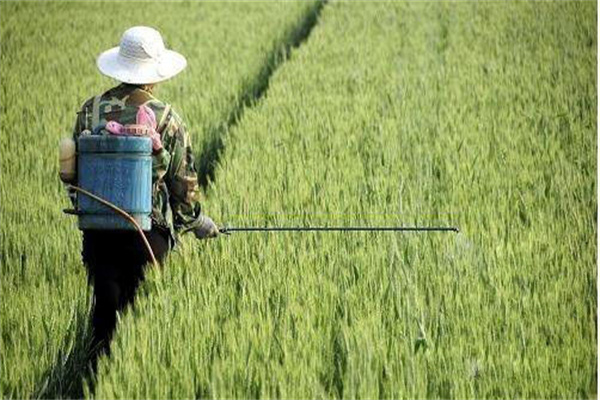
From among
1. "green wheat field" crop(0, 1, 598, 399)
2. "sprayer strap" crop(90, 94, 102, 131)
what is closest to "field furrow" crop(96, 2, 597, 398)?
"green wheat field" crop(0, 1, 598, 399)

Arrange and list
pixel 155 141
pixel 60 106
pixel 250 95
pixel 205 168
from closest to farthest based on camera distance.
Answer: pixel 155 141, pixel 205 168, pixel 60 106, pixel 250 95

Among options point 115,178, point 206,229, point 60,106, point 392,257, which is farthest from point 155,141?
point 60,106

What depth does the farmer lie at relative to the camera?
2850mm

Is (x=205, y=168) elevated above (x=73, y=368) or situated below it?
above

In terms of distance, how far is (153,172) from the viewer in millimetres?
2863

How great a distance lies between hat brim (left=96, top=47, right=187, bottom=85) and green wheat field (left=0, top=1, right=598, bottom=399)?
0.60 metres

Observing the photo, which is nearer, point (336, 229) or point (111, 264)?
point (111, 264)

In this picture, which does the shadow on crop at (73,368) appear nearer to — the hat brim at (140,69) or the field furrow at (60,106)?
the field furrow at (60,106)

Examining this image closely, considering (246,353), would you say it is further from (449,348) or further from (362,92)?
(362,92)

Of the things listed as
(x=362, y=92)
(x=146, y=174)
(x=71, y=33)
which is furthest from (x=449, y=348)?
(x=71, y=33)

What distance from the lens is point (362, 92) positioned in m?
6.42

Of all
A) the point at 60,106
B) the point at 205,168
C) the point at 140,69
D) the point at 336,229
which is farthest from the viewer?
the point at 60,106

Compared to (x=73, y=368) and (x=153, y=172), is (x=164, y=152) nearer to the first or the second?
(x=153, y=172)

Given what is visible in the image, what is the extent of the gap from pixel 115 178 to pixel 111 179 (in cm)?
1
